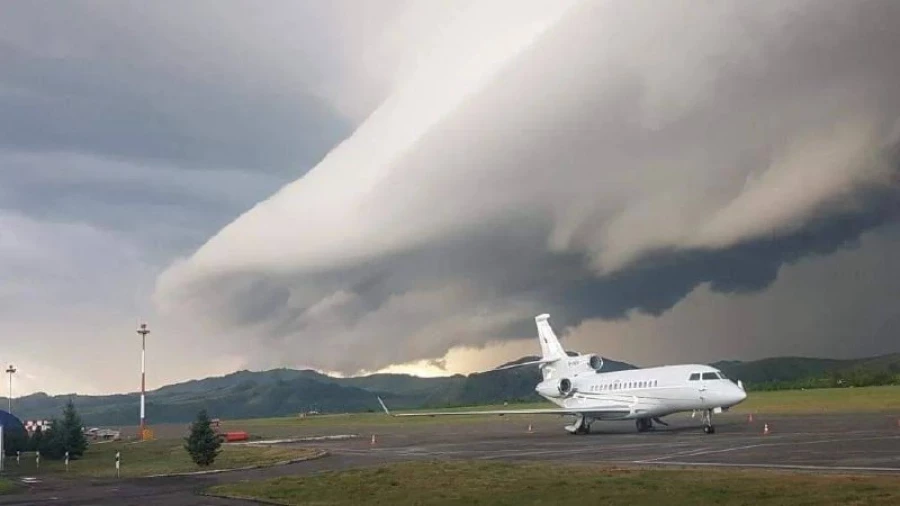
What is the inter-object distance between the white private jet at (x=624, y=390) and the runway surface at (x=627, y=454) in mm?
1995

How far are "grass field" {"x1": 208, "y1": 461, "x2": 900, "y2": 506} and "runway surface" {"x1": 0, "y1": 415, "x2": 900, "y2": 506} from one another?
2.47 meters

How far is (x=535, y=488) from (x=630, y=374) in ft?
114

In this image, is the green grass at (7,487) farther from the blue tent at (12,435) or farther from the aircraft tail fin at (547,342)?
the aircraft tail fin at (547,342)

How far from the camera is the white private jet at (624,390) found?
52.8m

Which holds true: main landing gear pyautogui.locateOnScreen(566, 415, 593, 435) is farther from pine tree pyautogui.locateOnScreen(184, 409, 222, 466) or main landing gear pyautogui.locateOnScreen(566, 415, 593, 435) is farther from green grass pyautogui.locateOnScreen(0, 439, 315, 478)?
pine tree pyautogui.locateOnScreen(184, 409, 222, 466)

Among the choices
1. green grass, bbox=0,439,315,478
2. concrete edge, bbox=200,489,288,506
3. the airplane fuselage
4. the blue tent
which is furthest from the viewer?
the blue tent

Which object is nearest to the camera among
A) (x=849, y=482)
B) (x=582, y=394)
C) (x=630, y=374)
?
(x=849, y=482)

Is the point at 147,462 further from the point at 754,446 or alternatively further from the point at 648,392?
the point at 754,446

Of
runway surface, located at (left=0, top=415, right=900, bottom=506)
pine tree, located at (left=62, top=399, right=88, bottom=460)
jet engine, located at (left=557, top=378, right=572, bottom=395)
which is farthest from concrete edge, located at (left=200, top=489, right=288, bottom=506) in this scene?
jet engine, located at (left=557, top=378, right=572, bottom=395)

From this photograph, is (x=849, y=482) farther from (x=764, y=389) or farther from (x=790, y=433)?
(x=764, y=389)

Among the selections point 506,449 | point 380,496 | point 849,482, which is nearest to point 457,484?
point 380,496

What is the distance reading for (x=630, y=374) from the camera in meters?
60.0

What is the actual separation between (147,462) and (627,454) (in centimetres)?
3093

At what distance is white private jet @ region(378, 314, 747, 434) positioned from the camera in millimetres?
52750
